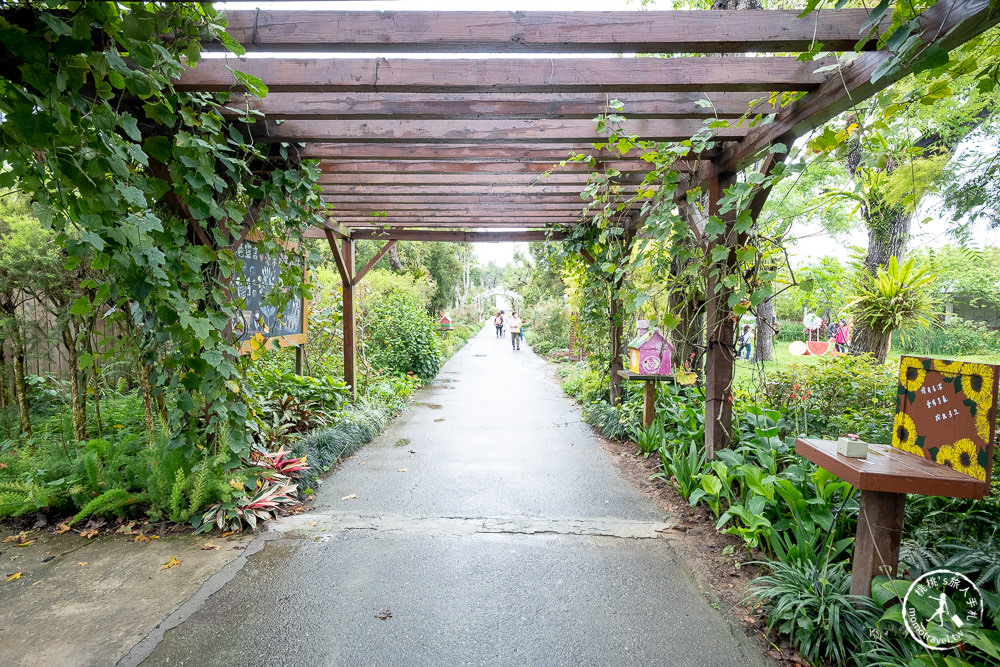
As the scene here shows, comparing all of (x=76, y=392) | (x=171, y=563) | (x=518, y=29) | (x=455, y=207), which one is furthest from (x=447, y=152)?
(x=76, y=392)

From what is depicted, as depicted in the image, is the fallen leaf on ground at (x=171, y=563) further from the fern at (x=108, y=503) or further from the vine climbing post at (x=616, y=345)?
the vine climbing post at (x=616, y=345)

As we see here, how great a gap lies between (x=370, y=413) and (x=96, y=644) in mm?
3888

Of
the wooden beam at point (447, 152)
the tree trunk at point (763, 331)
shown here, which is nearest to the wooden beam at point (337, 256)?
the wooden beam at point (447, 152)

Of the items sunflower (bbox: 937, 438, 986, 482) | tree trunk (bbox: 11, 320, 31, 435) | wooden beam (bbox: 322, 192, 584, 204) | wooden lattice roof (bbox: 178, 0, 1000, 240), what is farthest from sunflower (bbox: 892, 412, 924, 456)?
tree trunk (bbox: 11, 320, 31, 435)

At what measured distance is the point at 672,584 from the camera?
2584mm

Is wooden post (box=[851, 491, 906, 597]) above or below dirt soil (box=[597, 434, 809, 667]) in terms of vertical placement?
above

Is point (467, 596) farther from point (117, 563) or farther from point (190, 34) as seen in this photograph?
point (190, 34)

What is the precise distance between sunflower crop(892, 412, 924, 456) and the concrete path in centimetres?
112

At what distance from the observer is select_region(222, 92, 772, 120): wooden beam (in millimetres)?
2805

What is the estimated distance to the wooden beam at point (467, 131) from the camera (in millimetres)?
3268

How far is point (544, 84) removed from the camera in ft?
8.16

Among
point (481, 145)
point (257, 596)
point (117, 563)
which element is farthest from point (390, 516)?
point (481, 145)

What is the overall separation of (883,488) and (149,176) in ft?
12.6

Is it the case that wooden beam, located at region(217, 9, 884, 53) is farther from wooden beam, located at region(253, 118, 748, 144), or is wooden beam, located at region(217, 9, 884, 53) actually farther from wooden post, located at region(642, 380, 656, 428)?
wooden post, located at region(642, 380, 656, 428)
